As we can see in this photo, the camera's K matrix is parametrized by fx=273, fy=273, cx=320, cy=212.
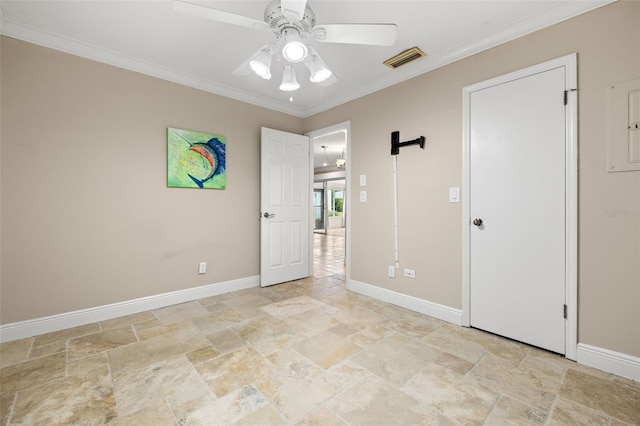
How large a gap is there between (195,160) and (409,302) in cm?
286

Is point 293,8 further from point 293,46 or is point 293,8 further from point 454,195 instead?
point 454,195

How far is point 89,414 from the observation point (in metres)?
1.43

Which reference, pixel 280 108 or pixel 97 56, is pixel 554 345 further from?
pixel 97 56

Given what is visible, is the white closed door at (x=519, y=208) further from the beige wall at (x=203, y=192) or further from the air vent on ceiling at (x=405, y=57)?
the air vent on ceiling at (x=405, y=57)

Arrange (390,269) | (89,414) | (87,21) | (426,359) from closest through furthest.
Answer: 1. (89,414)
2. (426,359)
3. (87,21)
4. (390,269)

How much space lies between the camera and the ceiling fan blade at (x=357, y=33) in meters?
1.58

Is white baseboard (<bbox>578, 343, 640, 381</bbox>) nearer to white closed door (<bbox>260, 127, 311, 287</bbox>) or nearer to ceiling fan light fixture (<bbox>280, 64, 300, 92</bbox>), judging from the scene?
ceiling fan light fixture (<bbox>280, 64, 300, 92</bbox>)

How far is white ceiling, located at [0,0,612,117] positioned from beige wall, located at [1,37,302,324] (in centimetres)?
16

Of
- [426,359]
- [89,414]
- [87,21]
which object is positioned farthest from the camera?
[87,21]

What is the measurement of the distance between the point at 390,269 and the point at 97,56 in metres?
3.59

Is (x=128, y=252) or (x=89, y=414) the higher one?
(x=128, y=252)

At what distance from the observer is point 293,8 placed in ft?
4.72

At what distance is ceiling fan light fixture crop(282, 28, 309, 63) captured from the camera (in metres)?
1.66

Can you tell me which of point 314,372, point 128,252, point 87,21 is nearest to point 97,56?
point 87,21
